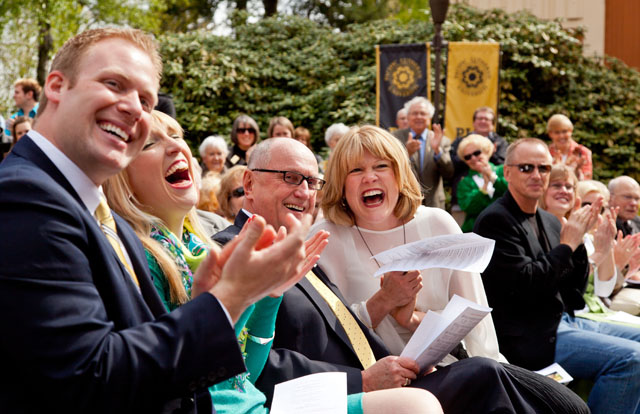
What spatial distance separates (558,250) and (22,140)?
11.5ft

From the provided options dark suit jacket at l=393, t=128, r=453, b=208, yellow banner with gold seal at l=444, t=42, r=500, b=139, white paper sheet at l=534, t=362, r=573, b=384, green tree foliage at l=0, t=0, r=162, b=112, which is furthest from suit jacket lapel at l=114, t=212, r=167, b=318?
green tree foliage at l=0, t=0, r=162, b=112

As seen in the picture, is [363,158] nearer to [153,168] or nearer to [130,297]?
[153,168]

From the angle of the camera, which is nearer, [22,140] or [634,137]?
[22,140]

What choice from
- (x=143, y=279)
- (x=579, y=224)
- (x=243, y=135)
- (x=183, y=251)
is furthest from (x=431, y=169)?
(x=143, y=279)

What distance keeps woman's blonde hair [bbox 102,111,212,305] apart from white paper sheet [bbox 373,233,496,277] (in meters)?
0.87

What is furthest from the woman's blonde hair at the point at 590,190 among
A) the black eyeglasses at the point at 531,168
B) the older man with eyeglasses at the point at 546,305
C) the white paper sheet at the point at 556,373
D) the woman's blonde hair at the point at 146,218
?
the woman's blonde hair at the point at 146,218

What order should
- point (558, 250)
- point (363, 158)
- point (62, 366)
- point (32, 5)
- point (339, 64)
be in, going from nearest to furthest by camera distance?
point (62, 366) → point (363, 158) → point (558, 250) → point (339, 64) → point (32, 5)

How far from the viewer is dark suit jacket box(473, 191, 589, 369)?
4102mm

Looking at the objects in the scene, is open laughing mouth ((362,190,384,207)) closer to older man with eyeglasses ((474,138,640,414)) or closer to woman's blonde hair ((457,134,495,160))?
older man with eyeglasses ((474,138,640,414))

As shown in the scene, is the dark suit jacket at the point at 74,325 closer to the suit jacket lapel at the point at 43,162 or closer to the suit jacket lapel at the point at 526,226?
the suit jacket lapel at the point at 43,162

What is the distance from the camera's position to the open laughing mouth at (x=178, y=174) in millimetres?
2443

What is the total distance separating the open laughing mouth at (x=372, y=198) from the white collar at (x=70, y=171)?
221cm

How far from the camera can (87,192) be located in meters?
1.54

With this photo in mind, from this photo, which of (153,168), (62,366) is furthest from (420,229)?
(62,366)
